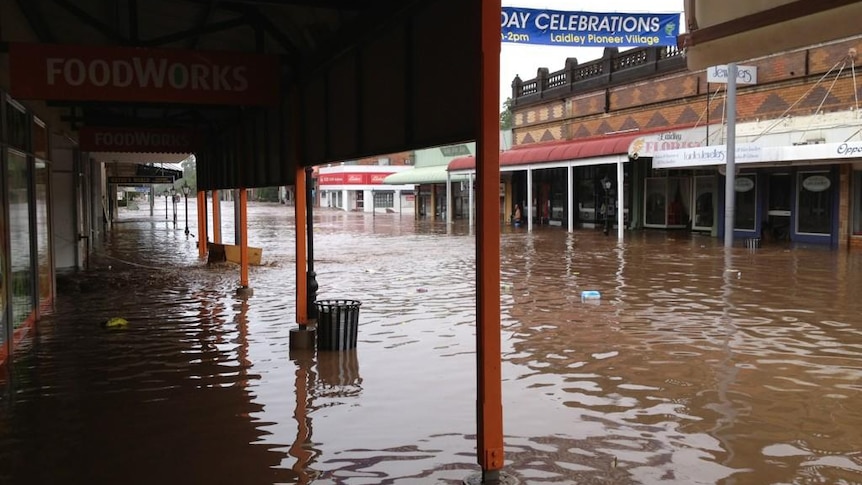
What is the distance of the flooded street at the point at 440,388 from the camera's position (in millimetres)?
5098

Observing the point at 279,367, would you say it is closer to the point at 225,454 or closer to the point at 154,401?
the point at 154,401

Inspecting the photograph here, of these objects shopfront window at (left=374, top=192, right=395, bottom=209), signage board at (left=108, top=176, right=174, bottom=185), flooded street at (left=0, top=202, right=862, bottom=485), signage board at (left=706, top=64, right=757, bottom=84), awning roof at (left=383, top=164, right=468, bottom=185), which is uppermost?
signage board at (left=706, top=64, right=757, bottom=84)

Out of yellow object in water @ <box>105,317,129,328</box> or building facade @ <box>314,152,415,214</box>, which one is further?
building facade @ <box>314,152,415,214</box>

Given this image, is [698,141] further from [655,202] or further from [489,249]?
[489,249]

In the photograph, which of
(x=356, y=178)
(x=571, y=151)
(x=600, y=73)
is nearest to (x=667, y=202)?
(x=571, y=151)

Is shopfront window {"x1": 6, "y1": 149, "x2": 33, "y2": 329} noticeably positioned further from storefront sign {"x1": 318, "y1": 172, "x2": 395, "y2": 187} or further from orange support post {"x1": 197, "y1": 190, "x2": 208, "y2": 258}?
storefront sign {"x1": 318, "y1": 172, "x2": 395, "y2": 187}

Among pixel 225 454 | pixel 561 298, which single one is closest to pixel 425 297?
pixel 561 298

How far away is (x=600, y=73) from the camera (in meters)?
32.6

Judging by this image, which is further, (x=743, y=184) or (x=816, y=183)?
(x=743, y=184)

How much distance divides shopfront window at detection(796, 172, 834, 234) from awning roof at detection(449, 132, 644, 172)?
233 inches

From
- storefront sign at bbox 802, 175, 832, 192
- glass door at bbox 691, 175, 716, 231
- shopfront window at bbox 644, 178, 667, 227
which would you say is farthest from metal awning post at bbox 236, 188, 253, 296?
shopfront window at bbox 644, 178, 667, 227

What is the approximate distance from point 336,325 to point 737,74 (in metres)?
18.4

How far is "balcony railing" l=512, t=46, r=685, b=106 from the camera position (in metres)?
28.8

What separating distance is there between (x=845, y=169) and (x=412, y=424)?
21007mm
